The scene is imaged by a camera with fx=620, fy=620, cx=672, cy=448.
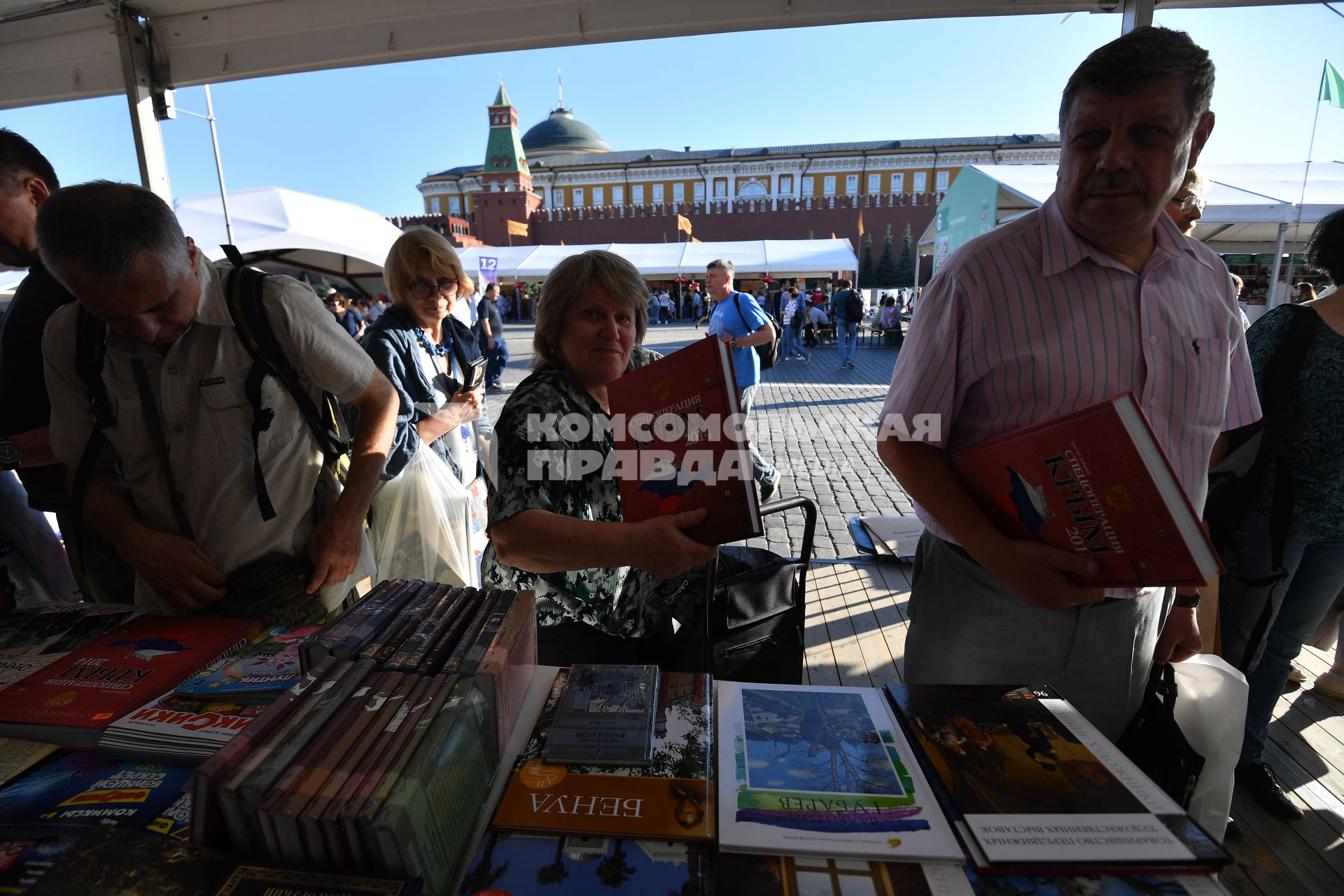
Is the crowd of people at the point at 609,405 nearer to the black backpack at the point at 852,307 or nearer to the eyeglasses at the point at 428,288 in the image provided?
the eyeglasses at the point at 428,288

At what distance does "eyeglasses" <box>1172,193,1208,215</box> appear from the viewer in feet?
6.79

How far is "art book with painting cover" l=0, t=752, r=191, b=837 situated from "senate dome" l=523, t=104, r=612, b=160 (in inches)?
3078

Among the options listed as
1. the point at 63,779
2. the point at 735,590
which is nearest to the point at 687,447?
the point at 735,590

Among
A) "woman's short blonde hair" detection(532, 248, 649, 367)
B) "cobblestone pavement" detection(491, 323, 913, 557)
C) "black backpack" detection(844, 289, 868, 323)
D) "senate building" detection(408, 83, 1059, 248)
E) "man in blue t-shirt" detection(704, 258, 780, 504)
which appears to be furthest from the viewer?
"senate building" detection(408, 83, 1059, 248)

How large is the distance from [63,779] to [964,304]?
1.75m

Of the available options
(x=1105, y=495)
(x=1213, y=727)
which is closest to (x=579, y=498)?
(x=1105, y=495)

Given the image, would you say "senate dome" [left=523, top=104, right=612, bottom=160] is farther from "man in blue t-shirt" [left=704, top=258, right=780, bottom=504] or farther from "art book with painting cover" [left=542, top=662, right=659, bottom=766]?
"art book with painting cover" [left=542, top=662, right=659, bottom=766]

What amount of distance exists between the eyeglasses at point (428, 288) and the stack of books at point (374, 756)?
214 cm

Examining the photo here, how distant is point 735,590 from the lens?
176 cm

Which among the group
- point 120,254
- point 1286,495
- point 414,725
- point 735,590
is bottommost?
point 735,590

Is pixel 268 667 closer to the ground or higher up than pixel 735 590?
higher up

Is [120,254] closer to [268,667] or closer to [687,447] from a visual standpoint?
[268,667]

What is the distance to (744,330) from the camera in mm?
6051

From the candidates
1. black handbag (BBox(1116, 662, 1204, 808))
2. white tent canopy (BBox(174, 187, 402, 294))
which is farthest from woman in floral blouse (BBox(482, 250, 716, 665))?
white tent canopy (BBox(174, 187, 402, 294))
